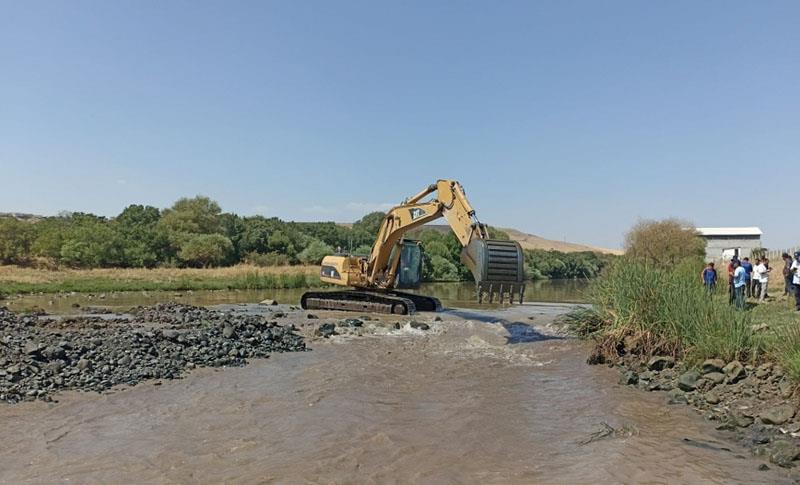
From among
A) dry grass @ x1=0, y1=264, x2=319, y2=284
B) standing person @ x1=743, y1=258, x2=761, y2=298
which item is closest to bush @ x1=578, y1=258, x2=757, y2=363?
standing person @ x1=743, y1=258, x2=761, y2=298

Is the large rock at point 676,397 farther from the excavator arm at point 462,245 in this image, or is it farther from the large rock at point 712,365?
the excavator arm at point 462,245

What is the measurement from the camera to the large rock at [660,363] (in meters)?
10.8

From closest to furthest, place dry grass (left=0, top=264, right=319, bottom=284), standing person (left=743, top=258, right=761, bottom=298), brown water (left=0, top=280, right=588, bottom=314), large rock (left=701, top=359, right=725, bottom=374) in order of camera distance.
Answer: large rock (left=701, top=359, right=725, bottom=374)
standing person (left=743, top=258, right=761, bottom=298)
brown water (left=0, top=280, right=588, bottom=314)
dry grass (left=0, top=264, right=319, bottom=284)

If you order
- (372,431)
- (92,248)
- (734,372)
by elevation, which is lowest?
(372,431)

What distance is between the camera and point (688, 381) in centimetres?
957

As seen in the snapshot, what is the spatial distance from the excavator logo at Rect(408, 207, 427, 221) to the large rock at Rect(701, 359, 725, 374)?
10.7m

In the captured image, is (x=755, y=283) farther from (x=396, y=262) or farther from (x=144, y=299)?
(x=144, y=299)

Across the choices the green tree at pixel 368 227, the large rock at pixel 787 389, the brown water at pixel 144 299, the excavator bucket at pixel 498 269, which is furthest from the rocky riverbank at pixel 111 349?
the green tree at pixel 368 227

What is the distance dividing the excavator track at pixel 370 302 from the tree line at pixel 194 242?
1270cm

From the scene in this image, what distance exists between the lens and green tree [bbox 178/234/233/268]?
168 ft

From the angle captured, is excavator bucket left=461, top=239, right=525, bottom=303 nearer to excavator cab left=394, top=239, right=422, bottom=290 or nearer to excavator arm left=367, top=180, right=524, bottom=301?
excavator arm left=367, top=180, right=524, bottom=301

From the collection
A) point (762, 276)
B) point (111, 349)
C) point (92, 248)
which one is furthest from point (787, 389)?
point (92, 248)

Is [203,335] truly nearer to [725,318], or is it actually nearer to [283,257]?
[725,318]

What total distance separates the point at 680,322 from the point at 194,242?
154 ft
